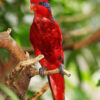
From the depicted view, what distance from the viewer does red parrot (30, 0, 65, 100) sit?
775 mm

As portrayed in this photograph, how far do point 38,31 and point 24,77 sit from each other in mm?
172

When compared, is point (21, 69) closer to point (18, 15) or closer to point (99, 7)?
point (18, 15)

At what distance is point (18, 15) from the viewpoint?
4.29 feet

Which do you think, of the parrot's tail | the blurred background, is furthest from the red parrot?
the blurred background

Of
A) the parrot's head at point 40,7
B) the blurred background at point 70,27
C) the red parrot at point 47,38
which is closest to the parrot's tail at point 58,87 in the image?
the red parrot at point 47,38

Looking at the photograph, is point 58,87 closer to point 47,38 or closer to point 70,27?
point 47,38

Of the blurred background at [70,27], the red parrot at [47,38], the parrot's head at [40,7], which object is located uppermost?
the parrot's head at [40,7]

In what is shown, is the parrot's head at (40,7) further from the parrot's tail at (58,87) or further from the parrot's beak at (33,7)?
the parrot's tail at (58,87)

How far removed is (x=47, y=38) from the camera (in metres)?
0.78

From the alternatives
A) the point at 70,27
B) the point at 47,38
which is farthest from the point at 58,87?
the point at 70,27

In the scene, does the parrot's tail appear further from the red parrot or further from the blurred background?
the blurred background

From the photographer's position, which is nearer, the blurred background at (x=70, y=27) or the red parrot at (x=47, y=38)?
the red parrot at (x=47, y=38)

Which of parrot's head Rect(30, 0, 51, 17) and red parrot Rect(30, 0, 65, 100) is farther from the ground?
parrot's head Rect(30, 0, 51, 17)

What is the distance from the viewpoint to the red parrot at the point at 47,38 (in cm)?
78
